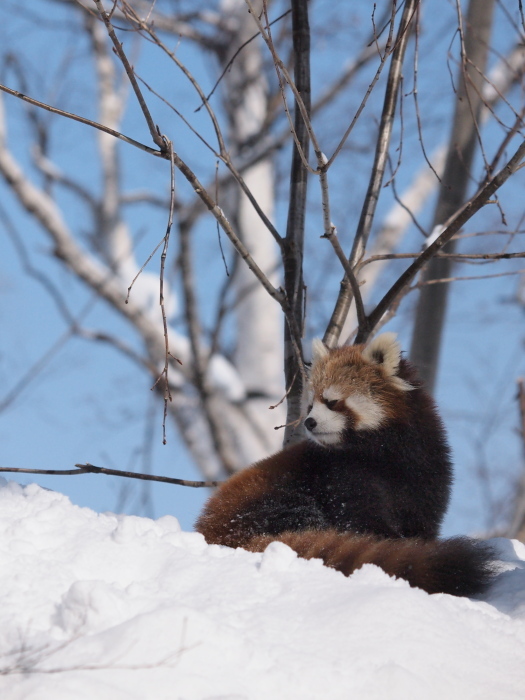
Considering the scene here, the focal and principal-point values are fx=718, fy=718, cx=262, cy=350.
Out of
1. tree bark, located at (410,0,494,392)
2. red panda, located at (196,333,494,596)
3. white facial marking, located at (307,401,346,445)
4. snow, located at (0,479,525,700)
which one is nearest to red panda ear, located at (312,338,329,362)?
red panda, located at (196,333,494,596)

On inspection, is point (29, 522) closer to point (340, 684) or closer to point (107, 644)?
point (107, 644)

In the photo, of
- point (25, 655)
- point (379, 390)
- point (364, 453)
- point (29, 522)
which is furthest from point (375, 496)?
point (25, 655)

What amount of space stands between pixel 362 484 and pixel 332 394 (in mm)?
394

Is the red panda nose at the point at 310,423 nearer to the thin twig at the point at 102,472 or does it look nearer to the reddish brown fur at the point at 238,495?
the reddish brown fur at the point at 238,495

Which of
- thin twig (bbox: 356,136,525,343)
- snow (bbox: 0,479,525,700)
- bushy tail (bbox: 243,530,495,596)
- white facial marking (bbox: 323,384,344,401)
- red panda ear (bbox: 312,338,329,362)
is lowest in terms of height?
snow (bbox: 0,479,525,700)

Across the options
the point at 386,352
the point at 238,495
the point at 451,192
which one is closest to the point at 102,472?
the point at 238,495

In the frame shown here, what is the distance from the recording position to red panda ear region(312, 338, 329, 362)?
2.96 metres

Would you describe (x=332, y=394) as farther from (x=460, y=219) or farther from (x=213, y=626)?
(x=213, y=626)

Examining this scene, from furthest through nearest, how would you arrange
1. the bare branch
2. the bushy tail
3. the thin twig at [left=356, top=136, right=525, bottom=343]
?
the bare branch < the thin twig at [left=356, top=136, right=525, bottom=343] < the bushy tail

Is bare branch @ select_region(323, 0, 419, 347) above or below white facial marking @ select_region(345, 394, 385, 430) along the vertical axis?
above

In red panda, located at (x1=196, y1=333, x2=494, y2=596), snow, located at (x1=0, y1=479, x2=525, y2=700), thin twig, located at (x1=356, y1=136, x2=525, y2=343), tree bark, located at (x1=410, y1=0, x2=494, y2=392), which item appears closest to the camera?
snow, located at (x1=0, y1=479, x2=525, y2=700)

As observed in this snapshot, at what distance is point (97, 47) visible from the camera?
9445mm

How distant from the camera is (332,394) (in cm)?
276

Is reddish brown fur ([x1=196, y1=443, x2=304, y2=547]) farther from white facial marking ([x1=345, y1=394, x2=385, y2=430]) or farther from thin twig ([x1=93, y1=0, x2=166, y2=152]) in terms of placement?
thin twig ([x1=93, y1=0, x2=166, y2=152])
